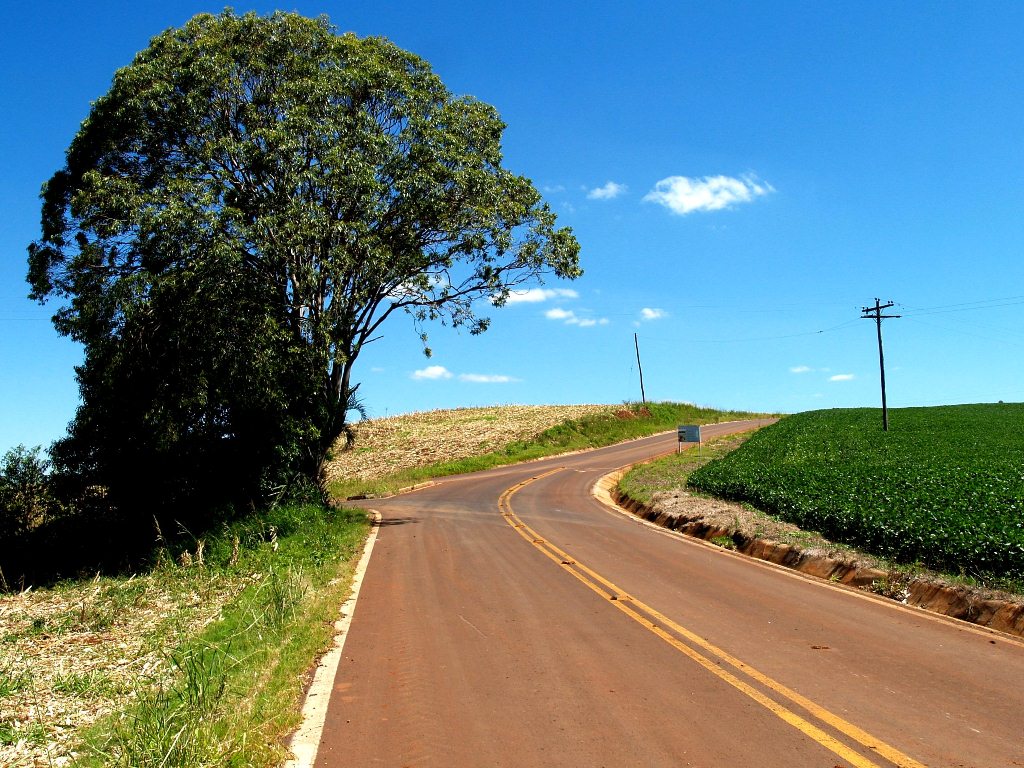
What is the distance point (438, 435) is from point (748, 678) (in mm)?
48125

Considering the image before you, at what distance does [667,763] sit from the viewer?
4.97 meters

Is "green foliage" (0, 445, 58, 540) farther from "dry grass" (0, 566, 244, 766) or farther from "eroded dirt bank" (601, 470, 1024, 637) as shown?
"eroded dirt bank" (601, 470, 1024, 637)

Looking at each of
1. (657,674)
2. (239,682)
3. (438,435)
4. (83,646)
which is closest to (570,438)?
(438,435)

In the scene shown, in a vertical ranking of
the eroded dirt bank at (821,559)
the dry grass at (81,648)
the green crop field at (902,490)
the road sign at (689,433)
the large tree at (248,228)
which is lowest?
the eroded dirt bank at (821,559)

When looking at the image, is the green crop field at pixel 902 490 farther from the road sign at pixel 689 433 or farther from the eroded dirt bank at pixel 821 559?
the road sign at pixel 689 433

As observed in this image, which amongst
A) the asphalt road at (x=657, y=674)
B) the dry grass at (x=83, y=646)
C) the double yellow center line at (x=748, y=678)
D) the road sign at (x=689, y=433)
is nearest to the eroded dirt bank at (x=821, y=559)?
the asphalt road at (x=657, y=674)

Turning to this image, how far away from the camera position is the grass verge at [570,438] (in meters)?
37.2

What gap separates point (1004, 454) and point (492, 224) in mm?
19968

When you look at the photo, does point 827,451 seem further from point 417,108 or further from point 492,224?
point 417,108

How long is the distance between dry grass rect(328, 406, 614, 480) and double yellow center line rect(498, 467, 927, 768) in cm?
3115

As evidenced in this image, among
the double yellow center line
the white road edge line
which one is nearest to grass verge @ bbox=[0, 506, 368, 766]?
the white road edge line

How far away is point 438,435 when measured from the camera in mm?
54281

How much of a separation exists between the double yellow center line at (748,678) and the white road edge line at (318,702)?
11.6 ft

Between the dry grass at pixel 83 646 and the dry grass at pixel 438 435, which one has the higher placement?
the dry grass at pixel 438 435
